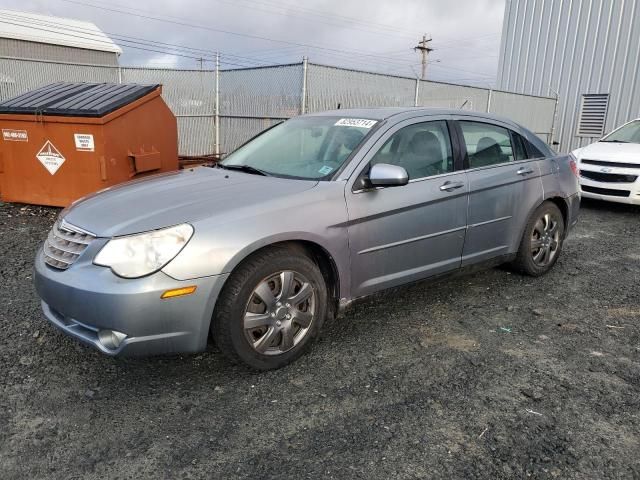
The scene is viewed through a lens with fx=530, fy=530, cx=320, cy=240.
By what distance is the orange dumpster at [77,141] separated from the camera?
6.30 meters

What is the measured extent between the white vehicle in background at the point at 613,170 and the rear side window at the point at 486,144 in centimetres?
471

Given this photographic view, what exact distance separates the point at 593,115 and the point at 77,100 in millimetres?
14253

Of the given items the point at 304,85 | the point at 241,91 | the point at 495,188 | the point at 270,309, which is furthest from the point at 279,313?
the point at 241,91

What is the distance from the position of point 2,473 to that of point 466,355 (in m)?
2.55

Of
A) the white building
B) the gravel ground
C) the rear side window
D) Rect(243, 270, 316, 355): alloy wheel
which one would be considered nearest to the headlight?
Rect(243, 270, 316, 355): alloy wheel

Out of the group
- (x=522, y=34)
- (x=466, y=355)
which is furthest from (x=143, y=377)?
(x=522, y=34)

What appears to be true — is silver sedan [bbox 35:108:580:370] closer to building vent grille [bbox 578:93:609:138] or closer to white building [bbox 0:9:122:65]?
building vent grille [bbox 578:93:609:138]

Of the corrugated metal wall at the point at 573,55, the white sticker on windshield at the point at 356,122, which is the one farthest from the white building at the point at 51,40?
the white sticker on windshield at the point at 356,122

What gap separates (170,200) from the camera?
3043 millimetres

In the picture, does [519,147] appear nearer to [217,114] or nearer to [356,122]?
[356,122]

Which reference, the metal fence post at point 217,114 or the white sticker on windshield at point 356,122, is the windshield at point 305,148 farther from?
the metal fence post at point 217,114

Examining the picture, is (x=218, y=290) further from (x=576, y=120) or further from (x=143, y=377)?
(x=576, y=120)

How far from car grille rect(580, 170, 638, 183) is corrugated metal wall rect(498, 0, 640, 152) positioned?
287 inches

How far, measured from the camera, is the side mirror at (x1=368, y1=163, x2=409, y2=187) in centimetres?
328
